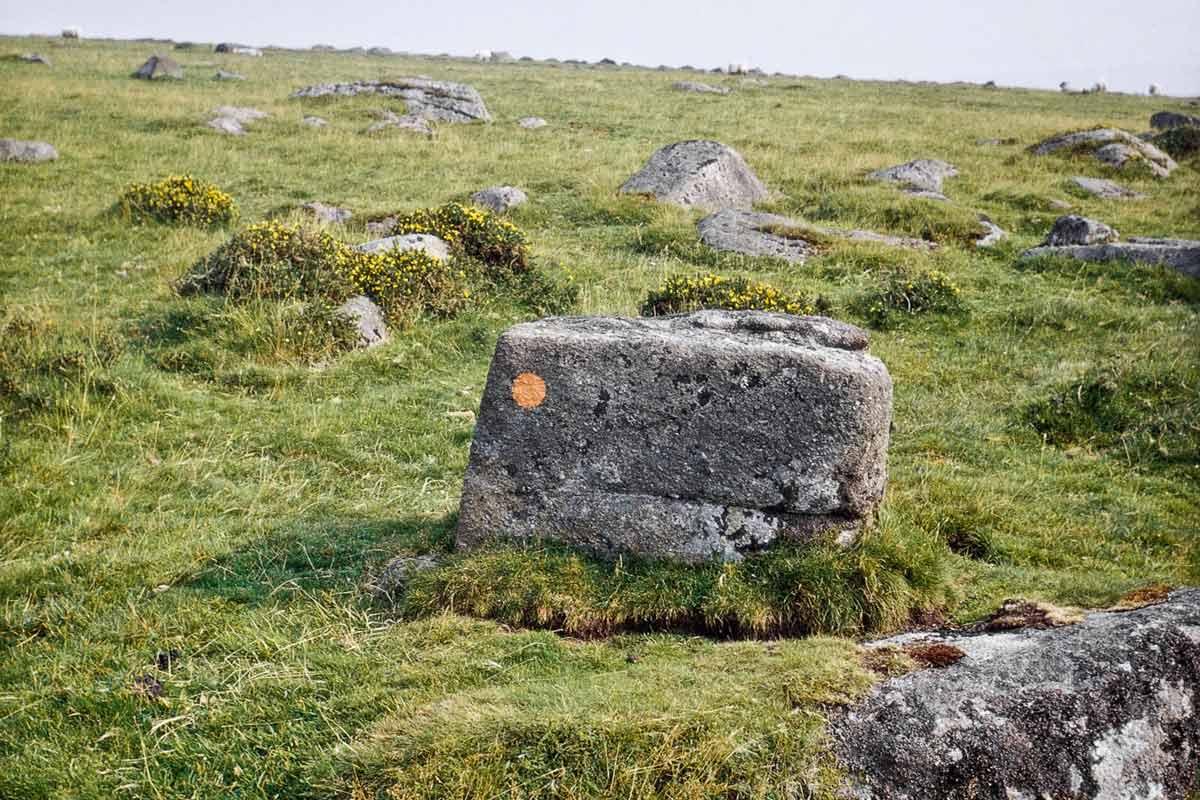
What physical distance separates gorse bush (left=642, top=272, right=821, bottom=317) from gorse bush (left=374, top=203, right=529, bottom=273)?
318 centimetres

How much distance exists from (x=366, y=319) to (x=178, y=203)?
27.1 feet

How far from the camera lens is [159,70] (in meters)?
50.0

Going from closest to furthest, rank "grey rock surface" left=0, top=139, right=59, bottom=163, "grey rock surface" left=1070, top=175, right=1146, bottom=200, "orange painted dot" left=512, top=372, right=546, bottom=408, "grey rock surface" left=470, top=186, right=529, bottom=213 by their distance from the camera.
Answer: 1. "orange painted dot" left=512, top=372, right=546, bottom=408
2. "grey rock surface" left=470, top=186, right=529, bottom=213
3. "grey rock surface" left=0, top=139, right=59, bottom=163
4. "grey rock surface" left=1070, top=175, right=1146, bottom=200

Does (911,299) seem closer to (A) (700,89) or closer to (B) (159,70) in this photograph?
(A) (700,89)

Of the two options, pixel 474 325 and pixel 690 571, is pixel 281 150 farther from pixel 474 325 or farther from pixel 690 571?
pixel 690 571

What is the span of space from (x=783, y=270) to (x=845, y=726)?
13575mm

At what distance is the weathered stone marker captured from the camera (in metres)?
6.29

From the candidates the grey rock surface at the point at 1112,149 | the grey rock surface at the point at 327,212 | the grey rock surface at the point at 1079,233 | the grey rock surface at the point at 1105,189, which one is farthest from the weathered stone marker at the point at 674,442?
the grey rock surface at the point at 1112,149

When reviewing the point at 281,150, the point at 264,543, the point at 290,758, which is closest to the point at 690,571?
the point at 290,758

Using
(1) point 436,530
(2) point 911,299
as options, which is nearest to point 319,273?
(1) point 436,530

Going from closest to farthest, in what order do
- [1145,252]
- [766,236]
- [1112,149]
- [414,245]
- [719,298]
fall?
1. [719,298]
2. [414,245]
3. [1145,252]
4. [766,236]
5. [1112,149]

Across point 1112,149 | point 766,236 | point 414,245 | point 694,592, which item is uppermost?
point 1112,149

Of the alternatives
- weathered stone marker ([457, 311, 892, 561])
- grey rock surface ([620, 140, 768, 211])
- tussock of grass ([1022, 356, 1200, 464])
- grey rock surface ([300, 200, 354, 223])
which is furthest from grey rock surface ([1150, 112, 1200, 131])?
weathered stone marker ([457, 311, 892, 561])

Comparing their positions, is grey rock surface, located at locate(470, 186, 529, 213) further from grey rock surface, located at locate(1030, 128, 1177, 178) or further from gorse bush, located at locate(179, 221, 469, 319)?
grey rock surface, located at locate(1030, 128, 1177, 178)
